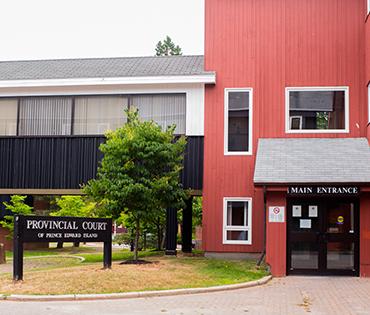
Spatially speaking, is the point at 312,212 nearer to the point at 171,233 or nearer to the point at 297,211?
the point at 297,211

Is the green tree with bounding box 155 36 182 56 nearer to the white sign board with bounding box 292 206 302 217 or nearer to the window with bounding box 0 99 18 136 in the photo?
the window with bounding box 0 99 18 136

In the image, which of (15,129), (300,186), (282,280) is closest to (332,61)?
(300,186)

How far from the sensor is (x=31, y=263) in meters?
21.3

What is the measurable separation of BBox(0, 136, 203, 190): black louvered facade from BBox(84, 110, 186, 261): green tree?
11.0 feet

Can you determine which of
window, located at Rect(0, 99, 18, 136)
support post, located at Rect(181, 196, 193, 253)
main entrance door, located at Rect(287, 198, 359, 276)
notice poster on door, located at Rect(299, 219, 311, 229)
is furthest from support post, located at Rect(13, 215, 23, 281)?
support post, located at Rect(181, 196, 193, 253)

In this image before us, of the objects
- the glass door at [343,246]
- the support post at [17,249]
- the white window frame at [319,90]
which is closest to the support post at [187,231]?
the white window frame at [319,90]

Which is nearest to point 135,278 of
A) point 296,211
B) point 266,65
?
point 296,211

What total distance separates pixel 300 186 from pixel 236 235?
427 cm

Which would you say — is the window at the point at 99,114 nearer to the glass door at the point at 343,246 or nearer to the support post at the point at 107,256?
the support post at the point at 107,256

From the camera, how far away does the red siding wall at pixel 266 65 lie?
2052 cm

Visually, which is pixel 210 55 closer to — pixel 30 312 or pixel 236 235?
pixel 236 235

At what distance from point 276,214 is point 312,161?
2017 mm

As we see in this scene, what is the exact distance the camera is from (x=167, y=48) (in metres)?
74.5

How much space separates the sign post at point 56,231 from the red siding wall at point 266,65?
5.07 m
